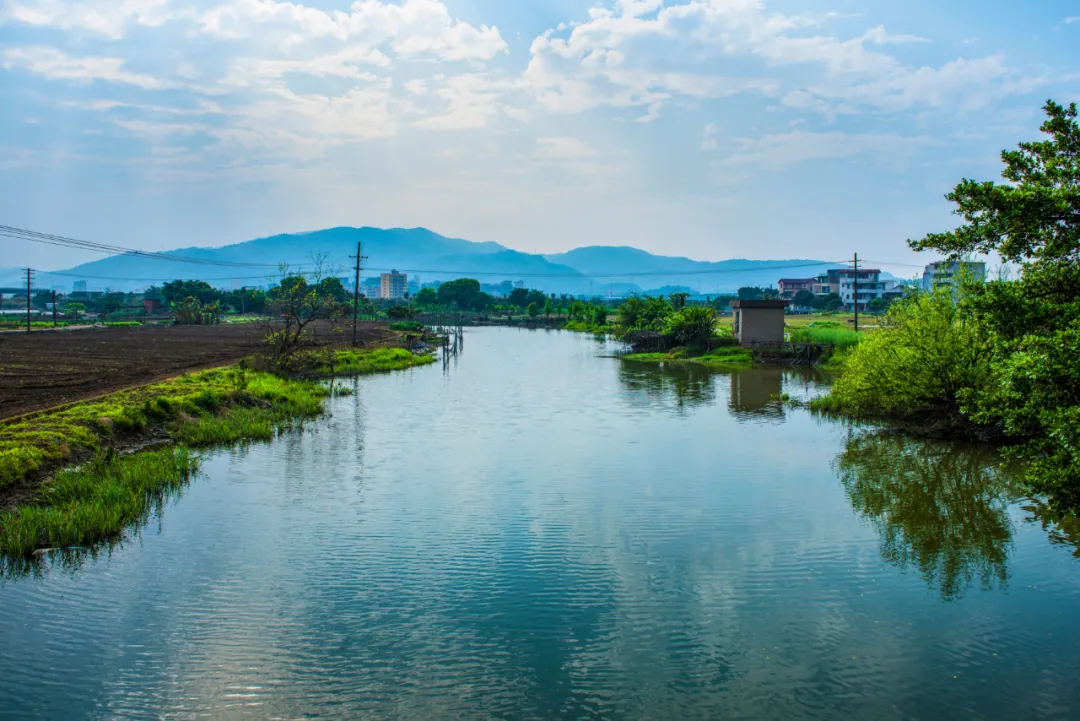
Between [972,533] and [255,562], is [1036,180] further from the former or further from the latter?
[255,562]

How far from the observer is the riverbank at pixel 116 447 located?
13617mm

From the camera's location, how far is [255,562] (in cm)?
1263

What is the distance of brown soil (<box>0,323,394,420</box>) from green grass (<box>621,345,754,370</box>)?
76.6 ft

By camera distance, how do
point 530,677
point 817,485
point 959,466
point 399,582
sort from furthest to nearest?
1. point 959,466
2. point 817,485
3. point 399,582
4. point 530,677

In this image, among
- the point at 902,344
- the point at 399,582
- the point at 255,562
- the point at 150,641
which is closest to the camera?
the point at 150,641

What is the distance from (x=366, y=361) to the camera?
4688 centimetres

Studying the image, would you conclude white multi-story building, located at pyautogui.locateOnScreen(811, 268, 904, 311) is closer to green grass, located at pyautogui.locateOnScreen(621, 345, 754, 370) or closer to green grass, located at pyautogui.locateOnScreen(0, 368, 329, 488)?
green grass, located at pyautogui.locateOnScreen(621, 345, 754, 370)

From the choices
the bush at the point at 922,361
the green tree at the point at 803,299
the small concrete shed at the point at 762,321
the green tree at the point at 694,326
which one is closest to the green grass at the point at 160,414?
the bush at the point at 922,361

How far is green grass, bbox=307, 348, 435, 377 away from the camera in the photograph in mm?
42031

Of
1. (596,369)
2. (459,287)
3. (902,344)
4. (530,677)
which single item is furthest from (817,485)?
(459,287)

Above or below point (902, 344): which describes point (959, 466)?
below

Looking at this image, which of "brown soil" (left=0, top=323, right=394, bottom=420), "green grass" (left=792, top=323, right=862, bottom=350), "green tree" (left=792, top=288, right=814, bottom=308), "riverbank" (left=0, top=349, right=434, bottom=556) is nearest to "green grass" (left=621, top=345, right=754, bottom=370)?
"green grass" (left=792, top=323, right=862, bottom=350)

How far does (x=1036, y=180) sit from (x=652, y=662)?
8945mm

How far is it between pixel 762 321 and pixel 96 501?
46.9 metres
